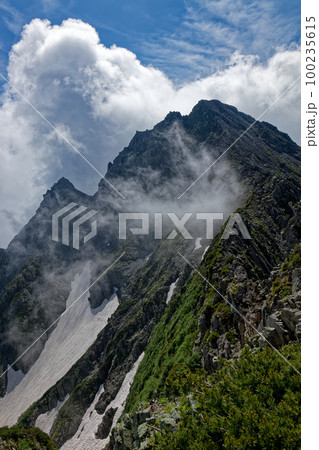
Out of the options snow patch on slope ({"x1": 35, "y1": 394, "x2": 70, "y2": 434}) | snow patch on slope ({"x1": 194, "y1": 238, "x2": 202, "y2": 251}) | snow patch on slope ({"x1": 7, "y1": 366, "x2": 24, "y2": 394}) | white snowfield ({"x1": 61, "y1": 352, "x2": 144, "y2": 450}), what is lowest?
snow patch on slope ({"x1": 7, "y1": 366, "x2": 24, "y2": 394})

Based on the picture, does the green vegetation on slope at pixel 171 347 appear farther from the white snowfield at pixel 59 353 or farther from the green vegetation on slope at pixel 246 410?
the white snowfield at pixel 59 353

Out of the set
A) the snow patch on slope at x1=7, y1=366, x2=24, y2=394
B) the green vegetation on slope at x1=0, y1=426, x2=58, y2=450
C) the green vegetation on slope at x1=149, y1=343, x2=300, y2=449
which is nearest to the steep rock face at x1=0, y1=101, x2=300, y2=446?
the snow patch on slope at x1=7, y1=366, x2=24, y2=394

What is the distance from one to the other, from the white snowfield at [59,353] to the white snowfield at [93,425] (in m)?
48.3

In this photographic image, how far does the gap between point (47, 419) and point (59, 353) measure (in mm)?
43153

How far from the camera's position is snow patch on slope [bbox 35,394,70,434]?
98.6 m

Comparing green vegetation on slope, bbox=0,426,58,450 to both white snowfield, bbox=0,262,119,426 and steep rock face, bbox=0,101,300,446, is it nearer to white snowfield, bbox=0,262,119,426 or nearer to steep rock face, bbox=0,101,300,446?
steep rock face, bbox=0,101,300,446

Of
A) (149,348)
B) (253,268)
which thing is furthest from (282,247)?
(149,348)

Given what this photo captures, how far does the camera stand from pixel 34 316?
179 meters

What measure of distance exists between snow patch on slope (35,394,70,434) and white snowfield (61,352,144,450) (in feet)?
68.7

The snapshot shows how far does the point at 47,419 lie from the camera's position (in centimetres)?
10162

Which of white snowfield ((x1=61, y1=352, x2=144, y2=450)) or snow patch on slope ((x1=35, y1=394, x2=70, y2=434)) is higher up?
white snowfield ((x1=61, y1=352, x2=144, y2=450))

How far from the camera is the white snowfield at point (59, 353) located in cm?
12665

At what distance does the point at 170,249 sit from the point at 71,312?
7530 cm
